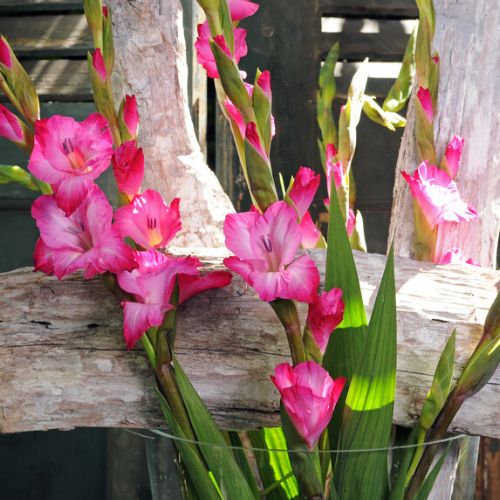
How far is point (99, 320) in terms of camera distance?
683mm

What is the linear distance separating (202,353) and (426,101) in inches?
12.4

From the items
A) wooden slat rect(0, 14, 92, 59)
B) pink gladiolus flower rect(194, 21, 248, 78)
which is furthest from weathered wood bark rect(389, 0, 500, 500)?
wooden slat rect(0, 14, 92, 59)

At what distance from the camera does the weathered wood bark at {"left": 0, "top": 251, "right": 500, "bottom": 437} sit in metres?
0.65

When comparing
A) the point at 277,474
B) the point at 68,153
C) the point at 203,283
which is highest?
the point at 68,153

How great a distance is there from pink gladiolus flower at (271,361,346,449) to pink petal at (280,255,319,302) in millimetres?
43

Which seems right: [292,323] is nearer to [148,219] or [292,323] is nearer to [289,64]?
[148,219]

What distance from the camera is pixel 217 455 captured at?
21.6 inches

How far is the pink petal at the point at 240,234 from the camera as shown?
1.79 feet

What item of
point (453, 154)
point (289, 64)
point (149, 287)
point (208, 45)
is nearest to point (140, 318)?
point (149, 287)

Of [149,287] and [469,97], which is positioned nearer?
[149,287]

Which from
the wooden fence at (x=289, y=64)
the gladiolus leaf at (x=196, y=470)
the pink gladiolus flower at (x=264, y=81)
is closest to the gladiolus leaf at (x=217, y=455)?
the gladiolus leaf at (x=196, y=470)

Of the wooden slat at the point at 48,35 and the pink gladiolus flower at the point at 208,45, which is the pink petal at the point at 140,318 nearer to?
the pink gladiolus flower at the point at 208,45

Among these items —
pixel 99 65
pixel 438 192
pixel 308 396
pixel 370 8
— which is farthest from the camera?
pixel 370 8

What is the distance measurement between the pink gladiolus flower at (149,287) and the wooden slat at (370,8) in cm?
90
